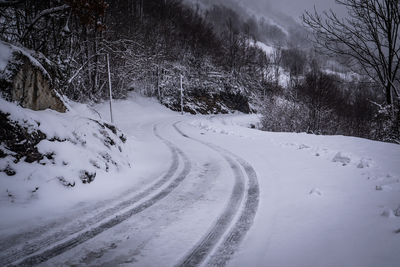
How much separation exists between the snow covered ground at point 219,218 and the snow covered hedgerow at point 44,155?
178mm

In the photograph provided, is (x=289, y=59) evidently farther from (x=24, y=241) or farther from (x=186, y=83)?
(x=24, y=241)

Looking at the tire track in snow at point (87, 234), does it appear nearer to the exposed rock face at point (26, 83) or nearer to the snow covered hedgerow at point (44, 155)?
the snow covered hedgerow at point (44, 155)

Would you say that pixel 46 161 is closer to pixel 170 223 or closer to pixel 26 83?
pixel 26 83

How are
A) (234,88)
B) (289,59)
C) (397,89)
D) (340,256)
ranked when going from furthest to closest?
1. (289,59)
2. (234,88)
3. (397,89)
4. (340,256)

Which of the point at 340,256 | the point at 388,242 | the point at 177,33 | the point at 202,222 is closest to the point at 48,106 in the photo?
the point at 202,222

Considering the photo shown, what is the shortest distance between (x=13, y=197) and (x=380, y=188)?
249 inches

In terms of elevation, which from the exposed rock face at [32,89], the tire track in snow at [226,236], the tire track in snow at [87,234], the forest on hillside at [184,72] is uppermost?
the forest on hillside at [184,72]

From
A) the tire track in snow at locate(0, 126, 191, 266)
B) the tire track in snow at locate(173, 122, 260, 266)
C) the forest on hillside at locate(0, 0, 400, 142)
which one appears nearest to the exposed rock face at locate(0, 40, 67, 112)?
the forest on hillside at locate(0, 0, 400, 142)

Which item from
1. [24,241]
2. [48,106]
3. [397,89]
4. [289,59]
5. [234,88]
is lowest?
[24,241]

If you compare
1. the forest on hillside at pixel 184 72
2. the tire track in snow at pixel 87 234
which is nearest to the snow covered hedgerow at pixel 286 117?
the forest on hillside at pixel 184 72

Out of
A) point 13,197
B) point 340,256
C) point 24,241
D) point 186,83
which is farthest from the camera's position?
point 186,83

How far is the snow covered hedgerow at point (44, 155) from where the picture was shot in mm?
3669

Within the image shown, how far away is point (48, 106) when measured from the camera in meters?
5.73

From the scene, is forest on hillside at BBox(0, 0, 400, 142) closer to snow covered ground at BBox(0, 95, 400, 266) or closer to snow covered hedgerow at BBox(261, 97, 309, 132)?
snow covered hedgerow at BBox(261, 97, 309, 132)
